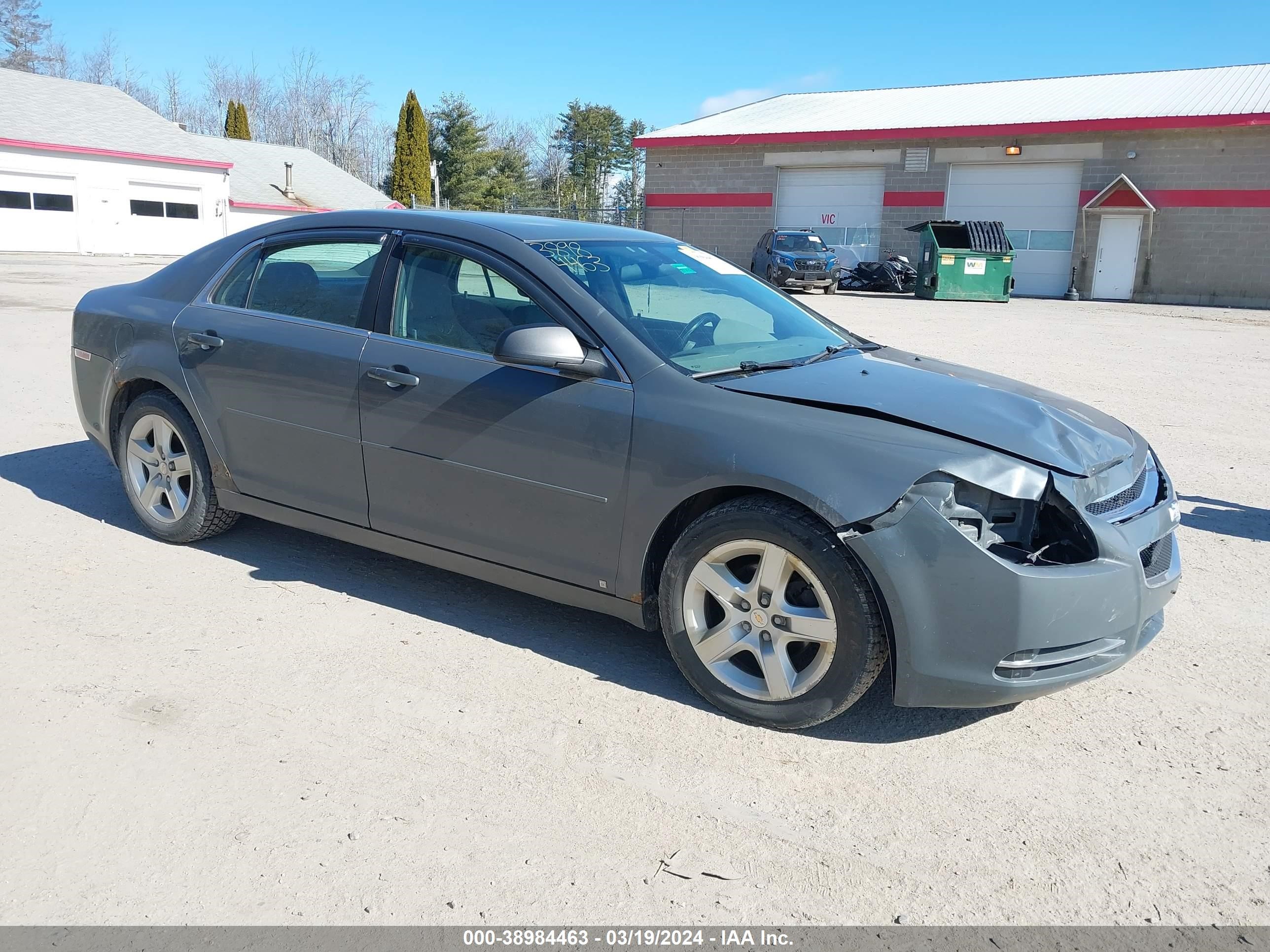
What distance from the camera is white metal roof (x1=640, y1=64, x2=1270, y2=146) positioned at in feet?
97.2

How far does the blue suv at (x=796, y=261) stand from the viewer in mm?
26984

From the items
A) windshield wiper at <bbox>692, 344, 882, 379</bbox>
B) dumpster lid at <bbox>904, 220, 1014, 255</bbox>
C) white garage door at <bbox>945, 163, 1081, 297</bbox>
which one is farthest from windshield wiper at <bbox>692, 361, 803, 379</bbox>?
white garage door at <bbox>945, 163, 1081, 297</bbox>

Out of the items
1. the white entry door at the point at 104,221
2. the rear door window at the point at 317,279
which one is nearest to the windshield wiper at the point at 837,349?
the rear door window at the point at 317,279

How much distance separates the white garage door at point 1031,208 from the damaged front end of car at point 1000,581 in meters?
30.5

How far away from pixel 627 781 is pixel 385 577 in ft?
6.67

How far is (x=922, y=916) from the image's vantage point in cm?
247

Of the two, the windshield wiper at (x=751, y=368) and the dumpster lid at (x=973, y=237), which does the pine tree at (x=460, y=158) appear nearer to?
the dumpster lid at (x=973, y=237)

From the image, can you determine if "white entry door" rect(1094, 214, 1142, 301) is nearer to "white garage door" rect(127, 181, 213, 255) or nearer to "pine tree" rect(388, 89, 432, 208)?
"white garage door" rect(127, 181, 213, 255)

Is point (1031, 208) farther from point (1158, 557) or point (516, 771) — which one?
point (516, 771)

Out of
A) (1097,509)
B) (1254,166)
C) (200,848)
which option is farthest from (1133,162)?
(200,848)

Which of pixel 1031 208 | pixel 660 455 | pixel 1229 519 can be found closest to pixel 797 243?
pixel 1031 208

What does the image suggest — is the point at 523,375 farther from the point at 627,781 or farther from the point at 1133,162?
the point at 1133,162

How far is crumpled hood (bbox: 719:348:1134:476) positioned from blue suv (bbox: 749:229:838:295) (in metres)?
23.1

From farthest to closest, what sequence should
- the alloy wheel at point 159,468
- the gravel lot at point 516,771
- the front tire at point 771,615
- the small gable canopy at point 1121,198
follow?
the small gable canopy at point 1121,198 < the alloy wheel at point 159,468 < the front tire at point 771,615 < the gravel lot at point 516,771
